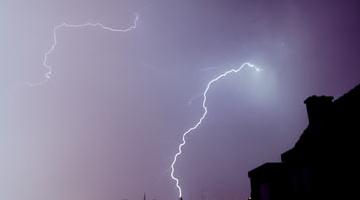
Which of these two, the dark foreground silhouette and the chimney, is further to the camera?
the chimney

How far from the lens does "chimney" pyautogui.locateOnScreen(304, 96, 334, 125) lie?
1755 cm

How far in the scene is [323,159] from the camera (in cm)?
1593

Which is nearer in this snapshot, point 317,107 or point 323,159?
point 323,159

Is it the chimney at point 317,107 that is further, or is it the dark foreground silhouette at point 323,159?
the chimney at point 317,107

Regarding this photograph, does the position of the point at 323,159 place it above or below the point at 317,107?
below

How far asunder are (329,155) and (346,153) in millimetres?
1014

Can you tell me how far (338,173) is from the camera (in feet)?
49.3

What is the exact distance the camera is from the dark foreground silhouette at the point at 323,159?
14406 millimetres

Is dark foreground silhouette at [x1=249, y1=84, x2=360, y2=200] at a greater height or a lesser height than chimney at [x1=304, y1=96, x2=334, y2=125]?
lesser

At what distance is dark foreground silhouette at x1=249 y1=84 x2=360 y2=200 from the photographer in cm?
1441

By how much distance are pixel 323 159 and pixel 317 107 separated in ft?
10.9

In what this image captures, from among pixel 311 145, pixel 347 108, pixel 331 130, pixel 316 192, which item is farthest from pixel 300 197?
pixel 347 108

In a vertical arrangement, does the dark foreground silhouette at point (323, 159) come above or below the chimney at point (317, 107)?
below

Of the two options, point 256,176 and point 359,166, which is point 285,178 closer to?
point 256,176
